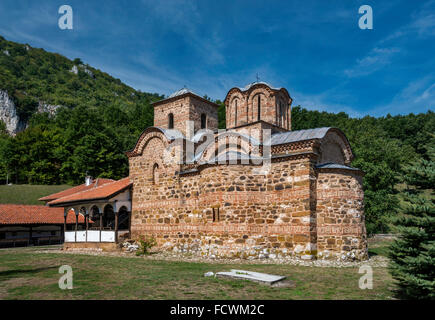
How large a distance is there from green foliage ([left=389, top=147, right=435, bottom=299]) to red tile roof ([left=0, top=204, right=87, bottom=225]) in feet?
65.4

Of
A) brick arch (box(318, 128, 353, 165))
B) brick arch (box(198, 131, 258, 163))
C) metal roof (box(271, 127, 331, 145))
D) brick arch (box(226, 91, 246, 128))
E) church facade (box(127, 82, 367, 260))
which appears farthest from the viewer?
brick arch (box(226, 91, 246, 128))

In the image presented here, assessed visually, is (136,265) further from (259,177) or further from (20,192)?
(20,192)

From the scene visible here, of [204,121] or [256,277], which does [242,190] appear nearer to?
[256,277]

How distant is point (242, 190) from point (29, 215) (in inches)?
609

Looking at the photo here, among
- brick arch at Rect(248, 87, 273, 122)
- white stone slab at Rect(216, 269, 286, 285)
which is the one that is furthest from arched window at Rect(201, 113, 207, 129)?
white stone slab at Rect(216, 269, 286, 285)

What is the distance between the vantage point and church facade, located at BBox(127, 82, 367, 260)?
10633mm

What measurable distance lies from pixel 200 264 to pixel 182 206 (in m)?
3.83

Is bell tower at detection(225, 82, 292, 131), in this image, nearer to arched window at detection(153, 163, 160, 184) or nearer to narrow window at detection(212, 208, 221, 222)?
arched window at detection(153, 163, 160, 184)

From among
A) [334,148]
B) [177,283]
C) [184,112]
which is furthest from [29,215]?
[334,148]

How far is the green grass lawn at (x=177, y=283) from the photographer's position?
233 inches

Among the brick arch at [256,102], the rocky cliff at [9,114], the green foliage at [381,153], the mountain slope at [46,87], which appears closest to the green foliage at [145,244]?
the brick arch at [256,102]

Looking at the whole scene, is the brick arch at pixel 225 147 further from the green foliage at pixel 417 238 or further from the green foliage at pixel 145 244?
the green foliage at pixel 417 238

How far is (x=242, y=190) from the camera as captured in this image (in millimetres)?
11352
